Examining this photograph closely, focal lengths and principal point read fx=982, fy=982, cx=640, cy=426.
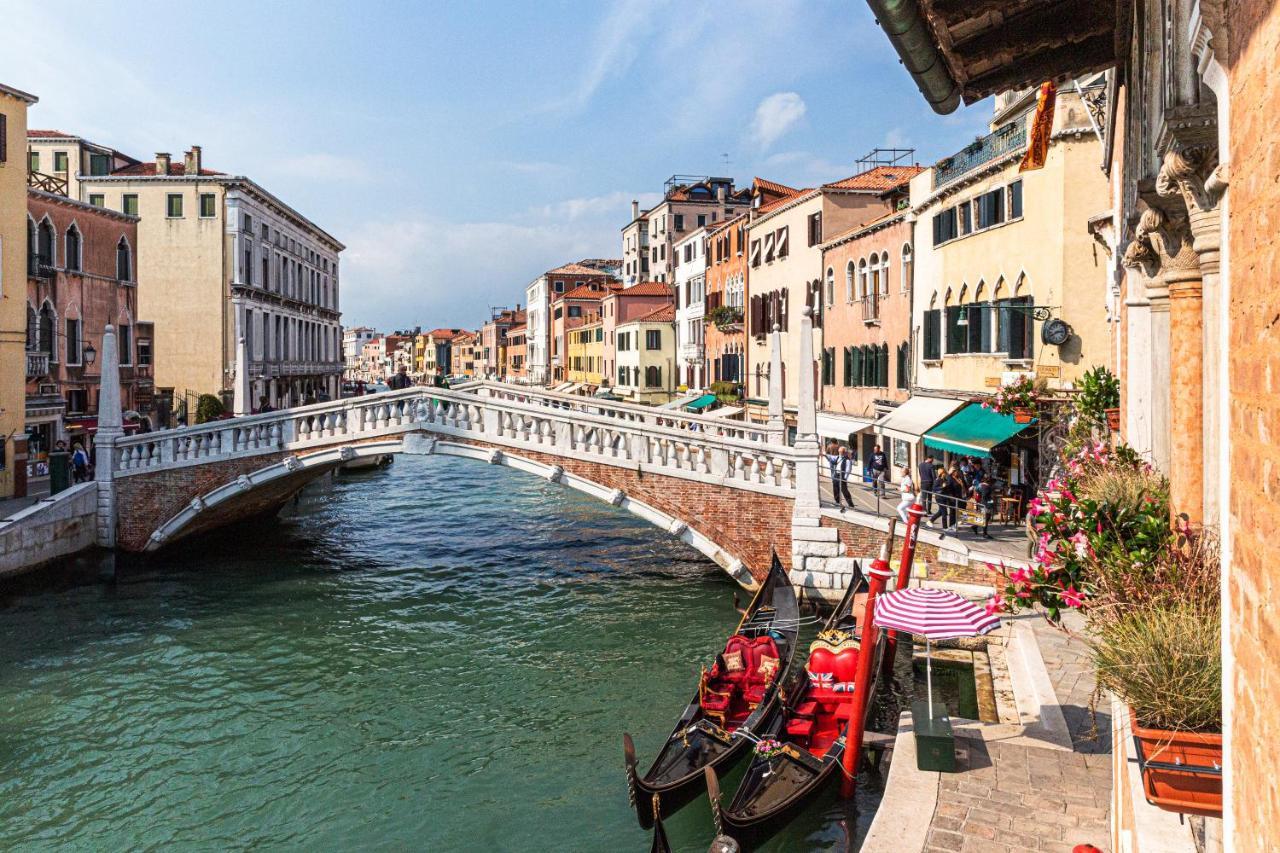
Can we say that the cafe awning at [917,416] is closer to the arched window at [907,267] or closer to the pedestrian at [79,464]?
the arched window at [907,267]

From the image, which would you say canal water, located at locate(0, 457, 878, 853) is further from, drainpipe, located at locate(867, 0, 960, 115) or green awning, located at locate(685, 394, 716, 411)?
green awning, located at locate(685, 394, 716, 411)

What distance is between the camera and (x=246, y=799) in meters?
8.56

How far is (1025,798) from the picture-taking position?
20.5 feet

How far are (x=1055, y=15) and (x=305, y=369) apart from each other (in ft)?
128

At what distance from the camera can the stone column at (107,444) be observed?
15602 mm

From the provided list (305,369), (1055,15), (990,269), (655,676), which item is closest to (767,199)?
(990,269)

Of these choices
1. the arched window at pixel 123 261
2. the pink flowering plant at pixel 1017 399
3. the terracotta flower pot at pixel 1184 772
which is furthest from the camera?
the arched window at pixel 123 261

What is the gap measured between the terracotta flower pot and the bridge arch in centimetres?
1047

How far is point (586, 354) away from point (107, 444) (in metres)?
40.3

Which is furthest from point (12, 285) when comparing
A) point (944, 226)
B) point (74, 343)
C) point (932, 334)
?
point (944, 226)

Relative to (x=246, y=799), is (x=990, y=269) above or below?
above

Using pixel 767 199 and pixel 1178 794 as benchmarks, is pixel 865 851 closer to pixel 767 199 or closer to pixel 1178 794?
pixel 1178 794

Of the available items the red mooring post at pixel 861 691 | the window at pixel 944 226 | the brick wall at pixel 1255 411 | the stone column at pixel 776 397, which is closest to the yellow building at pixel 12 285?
the stone column at pixel 776 397

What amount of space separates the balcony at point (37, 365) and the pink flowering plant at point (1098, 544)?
2058cm
